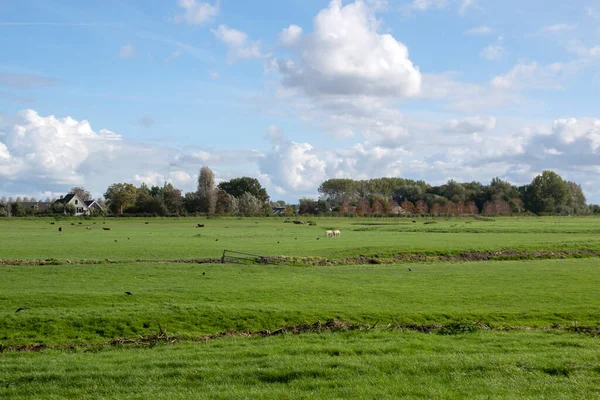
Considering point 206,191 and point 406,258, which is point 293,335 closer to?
point 406,258

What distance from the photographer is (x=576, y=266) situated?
39938mm

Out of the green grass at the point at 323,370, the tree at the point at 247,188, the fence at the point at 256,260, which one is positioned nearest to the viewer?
the green grass at the point at 323,370

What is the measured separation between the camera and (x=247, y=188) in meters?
196

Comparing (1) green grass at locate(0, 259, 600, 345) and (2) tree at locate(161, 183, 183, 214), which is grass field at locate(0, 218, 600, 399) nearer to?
(1) green grass at locate(0, 259, 600, 345)

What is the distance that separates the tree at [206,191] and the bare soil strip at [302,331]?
153m

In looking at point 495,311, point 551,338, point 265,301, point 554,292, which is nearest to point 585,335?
point 551,338

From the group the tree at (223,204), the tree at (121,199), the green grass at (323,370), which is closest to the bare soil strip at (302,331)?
the green grass at (323,370)

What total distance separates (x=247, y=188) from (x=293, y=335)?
179038 mm

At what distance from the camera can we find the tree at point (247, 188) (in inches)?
7677

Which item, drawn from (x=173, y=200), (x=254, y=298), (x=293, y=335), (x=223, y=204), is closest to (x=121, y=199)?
(x=173, y=200)

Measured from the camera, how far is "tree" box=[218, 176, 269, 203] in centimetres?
19500

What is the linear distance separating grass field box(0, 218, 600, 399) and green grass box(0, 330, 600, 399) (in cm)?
5

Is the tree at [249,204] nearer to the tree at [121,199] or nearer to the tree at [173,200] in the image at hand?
the tree at [173,200]

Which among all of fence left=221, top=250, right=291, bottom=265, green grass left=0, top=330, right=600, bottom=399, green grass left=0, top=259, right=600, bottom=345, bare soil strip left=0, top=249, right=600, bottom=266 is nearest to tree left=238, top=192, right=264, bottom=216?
bare soil strip left=0, top=249, right=600, bottom=266
